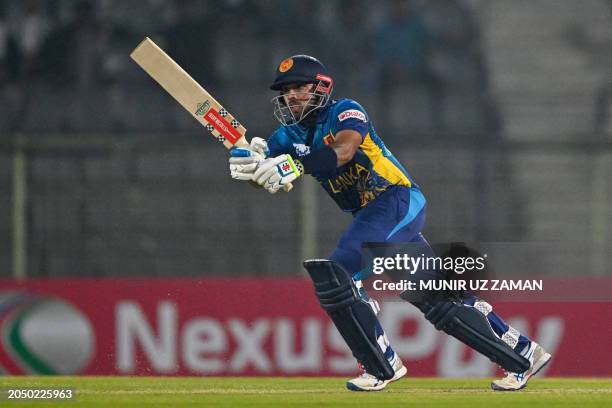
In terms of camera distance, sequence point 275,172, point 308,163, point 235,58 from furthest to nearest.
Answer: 1. point 235,58
2. point 308,163
3. point 275,172

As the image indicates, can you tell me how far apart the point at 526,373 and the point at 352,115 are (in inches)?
54.0

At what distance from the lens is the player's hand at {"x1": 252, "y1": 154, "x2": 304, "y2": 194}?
198 inches

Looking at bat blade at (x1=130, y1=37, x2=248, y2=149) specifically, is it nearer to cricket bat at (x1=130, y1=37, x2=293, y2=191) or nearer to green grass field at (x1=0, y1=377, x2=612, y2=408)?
cricket bat at (x1=130, y1=37, x2=293, y2=191)

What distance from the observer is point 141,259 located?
29.3 ft

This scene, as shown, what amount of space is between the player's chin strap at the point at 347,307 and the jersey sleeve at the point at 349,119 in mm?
576

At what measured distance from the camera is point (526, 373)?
5.43m

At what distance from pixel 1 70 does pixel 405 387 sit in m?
6.30

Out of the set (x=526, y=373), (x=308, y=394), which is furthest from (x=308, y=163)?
(x=526, y=373)

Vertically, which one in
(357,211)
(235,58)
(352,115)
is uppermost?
(235,58)

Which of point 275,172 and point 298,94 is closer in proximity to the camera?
point 275,172

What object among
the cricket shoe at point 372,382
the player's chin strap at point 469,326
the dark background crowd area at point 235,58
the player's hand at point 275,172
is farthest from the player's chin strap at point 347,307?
the dark background crowd area at point 235,58

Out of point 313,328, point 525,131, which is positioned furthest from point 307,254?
point 525,131

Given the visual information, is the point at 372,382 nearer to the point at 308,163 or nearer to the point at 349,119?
the point at 308,163

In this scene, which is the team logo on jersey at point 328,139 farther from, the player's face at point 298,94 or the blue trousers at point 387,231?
the blue trousers at point 387,231
